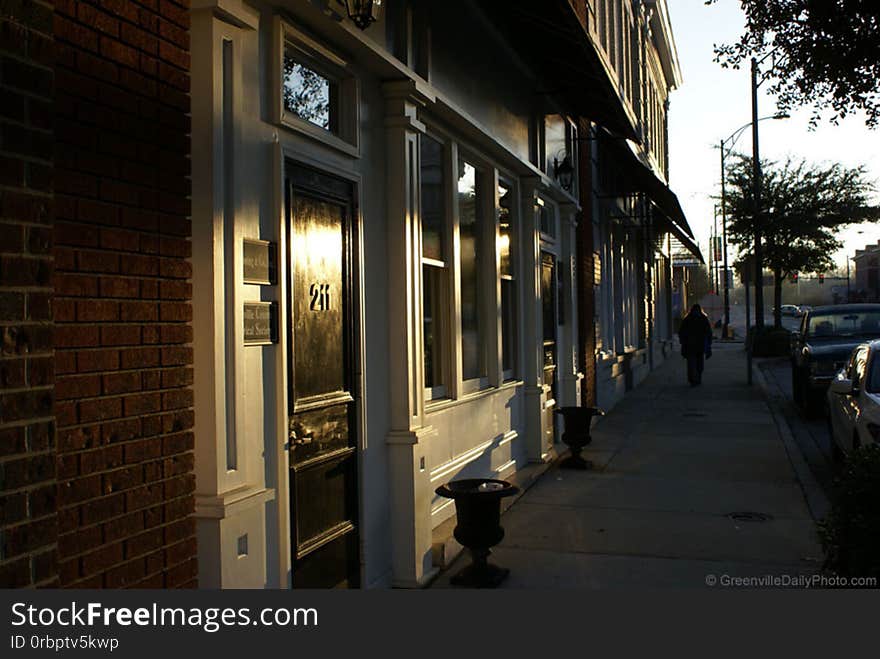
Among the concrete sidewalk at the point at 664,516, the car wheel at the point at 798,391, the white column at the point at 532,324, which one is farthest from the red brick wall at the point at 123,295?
the car wheel at the point at 798,391

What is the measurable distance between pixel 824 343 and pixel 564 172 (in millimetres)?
6265

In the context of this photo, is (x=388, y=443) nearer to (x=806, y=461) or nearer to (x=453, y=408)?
(x=453, y=408)

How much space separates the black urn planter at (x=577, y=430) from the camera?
10078 mm

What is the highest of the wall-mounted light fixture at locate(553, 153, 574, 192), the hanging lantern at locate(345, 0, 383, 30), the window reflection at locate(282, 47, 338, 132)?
the wall-mounted light fixture at locate(553, 153, 574, 192)

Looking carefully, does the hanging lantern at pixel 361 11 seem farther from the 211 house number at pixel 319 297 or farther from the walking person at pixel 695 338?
the walking person at pixel 695 338

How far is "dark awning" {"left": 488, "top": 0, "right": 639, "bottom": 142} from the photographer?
765 centimetres

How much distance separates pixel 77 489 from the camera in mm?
2986

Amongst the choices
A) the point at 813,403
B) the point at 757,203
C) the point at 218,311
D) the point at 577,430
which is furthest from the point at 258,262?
the point at 757,203

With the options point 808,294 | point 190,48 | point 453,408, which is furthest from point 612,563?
point 808,294

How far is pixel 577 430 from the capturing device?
10.1 metres

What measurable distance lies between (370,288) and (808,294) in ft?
390

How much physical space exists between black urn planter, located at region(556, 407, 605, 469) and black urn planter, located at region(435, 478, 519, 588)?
4270mm
